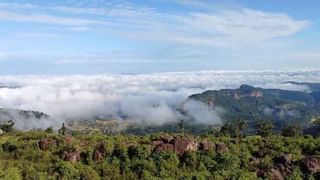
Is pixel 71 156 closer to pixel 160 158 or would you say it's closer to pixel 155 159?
pixel 155 159

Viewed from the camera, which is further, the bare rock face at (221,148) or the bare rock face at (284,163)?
the bare rock face at (221,148)

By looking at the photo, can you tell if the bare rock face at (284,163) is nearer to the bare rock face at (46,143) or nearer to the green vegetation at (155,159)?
the green vegetation at (155,159)

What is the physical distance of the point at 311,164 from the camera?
242 feet

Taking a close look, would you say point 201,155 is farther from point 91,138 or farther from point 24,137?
point 24,137

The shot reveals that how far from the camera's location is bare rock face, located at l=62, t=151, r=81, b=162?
78875mm

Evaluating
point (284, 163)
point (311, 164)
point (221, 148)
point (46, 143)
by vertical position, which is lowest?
point (284, 163)

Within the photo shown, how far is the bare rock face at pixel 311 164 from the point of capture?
73125 millimetres

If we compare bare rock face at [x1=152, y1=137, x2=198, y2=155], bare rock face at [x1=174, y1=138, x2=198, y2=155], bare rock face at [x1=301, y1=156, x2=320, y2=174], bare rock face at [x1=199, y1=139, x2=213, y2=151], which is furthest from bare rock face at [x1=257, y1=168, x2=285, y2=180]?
bare rock face at [x1=152, y1=137, x2=198, y2=155]

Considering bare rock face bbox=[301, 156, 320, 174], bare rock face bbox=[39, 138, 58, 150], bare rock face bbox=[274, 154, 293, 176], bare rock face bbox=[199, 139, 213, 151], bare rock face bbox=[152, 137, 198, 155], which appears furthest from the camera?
bare rock face bbox=[39, 138, 58, 150]

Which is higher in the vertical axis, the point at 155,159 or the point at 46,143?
the point at 46,143

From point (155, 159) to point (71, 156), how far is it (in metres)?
13.7

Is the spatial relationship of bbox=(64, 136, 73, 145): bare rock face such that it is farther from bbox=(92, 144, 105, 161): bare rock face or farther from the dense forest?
bbox=(92, 144, 105, 161): bare rock face

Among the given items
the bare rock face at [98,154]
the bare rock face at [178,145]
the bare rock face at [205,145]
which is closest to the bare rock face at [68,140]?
the bare rock face at [98,154]

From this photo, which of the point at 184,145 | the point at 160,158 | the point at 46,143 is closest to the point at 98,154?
the point at 160,158
